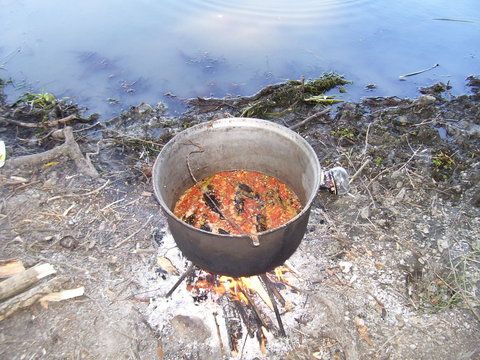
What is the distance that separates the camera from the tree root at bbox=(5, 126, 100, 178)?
166 inches

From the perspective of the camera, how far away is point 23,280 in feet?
10.3

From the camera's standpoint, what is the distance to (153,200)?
13.1ft

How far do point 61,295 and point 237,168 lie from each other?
176 centimetres

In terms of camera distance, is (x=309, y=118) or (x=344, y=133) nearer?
(x=344, y=133)

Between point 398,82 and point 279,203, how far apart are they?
3.79m

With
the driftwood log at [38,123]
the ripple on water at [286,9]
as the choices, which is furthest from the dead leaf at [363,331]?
the ripple on water at [286,9]

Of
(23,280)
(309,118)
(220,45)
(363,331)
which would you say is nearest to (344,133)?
(309,118)

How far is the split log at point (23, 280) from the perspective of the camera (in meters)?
3.06

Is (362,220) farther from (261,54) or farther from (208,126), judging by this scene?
(261,54)

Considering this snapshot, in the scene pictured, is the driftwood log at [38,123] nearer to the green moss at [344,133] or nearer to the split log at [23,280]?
the split log at [23,280]

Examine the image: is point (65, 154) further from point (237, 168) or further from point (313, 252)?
point (313, 252)

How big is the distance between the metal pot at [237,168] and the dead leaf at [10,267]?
57.8 inches

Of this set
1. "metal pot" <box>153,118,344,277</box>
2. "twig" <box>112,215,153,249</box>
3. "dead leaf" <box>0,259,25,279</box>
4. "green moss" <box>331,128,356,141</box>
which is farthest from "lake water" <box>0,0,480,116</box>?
"metal pot" <box>153,118,344,277</box>

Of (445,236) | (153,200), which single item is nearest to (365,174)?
(445,236)
